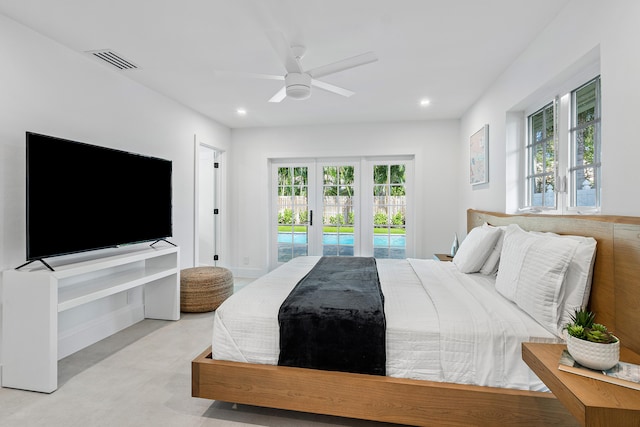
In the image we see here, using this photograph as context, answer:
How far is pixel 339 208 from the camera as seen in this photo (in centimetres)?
525

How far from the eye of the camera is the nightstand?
0.98 metres

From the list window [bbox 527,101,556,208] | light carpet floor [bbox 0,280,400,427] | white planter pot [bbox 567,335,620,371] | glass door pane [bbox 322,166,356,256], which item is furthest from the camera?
glass door pane [bbox 322,166,356,256]

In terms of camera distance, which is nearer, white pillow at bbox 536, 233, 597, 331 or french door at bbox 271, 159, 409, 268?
white pillow at bbox 536, 233, 597, 331

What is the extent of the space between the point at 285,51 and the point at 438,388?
2259 mm

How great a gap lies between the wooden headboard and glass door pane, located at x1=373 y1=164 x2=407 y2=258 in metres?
3.28

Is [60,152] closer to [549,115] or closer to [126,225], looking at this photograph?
[126,225]

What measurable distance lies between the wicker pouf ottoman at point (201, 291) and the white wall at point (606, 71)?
310 cm

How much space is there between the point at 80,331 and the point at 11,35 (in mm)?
2299

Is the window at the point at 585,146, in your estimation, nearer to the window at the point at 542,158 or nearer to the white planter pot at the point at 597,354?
the window at the point at 542,158

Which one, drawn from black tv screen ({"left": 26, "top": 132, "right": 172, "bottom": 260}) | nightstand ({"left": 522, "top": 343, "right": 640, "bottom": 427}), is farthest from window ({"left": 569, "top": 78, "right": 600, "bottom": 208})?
black tv screen ({"left": 26, "top": 132, "right": 172, "bottom": 260})

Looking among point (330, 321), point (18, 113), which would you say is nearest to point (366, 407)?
point (330, 321)

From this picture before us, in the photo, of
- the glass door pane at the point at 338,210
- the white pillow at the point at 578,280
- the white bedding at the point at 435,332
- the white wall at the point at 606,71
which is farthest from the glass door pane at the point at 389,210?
the white pillow at the point at 578,280

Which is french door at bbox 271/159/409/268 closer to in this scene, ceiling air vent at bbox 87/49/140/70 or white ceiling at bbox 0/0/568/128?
white ceiling at bbox 0/0/568/128

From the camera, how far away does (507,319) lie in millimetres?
1675
